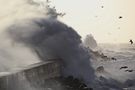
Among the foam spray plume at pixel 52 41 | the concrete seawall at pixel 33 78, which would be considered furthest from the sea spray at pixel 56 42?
the concrete seawall at pixel 33 78

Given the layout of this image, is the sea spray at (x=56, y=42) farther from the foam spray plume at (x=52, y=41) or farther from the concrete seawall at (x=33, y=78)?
the concrete seawall at (x=33, y=78)

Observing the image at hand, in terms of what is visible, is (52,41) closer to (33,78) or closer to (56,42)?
(56,42)

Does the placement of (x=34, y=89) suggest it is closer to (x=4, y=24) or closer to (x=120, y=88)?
(x=120, y=88)

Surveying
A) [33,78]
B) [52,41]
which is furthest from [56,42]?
[33,78]

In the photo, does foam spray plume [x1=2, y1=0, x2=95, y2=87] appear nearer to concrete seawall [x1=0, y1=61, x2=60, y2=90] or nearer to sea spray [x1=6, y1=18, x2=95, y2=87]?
sea spray [x1=6, y1=18, x2=95, y2=87]

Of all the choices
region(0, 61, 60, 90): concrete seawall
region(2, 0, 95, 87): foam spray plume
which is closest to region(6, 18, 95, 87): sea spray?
region(2, 0, 95, 87): foam spray plume

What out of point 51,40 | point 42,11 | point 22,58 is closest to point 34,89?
point 51,40
